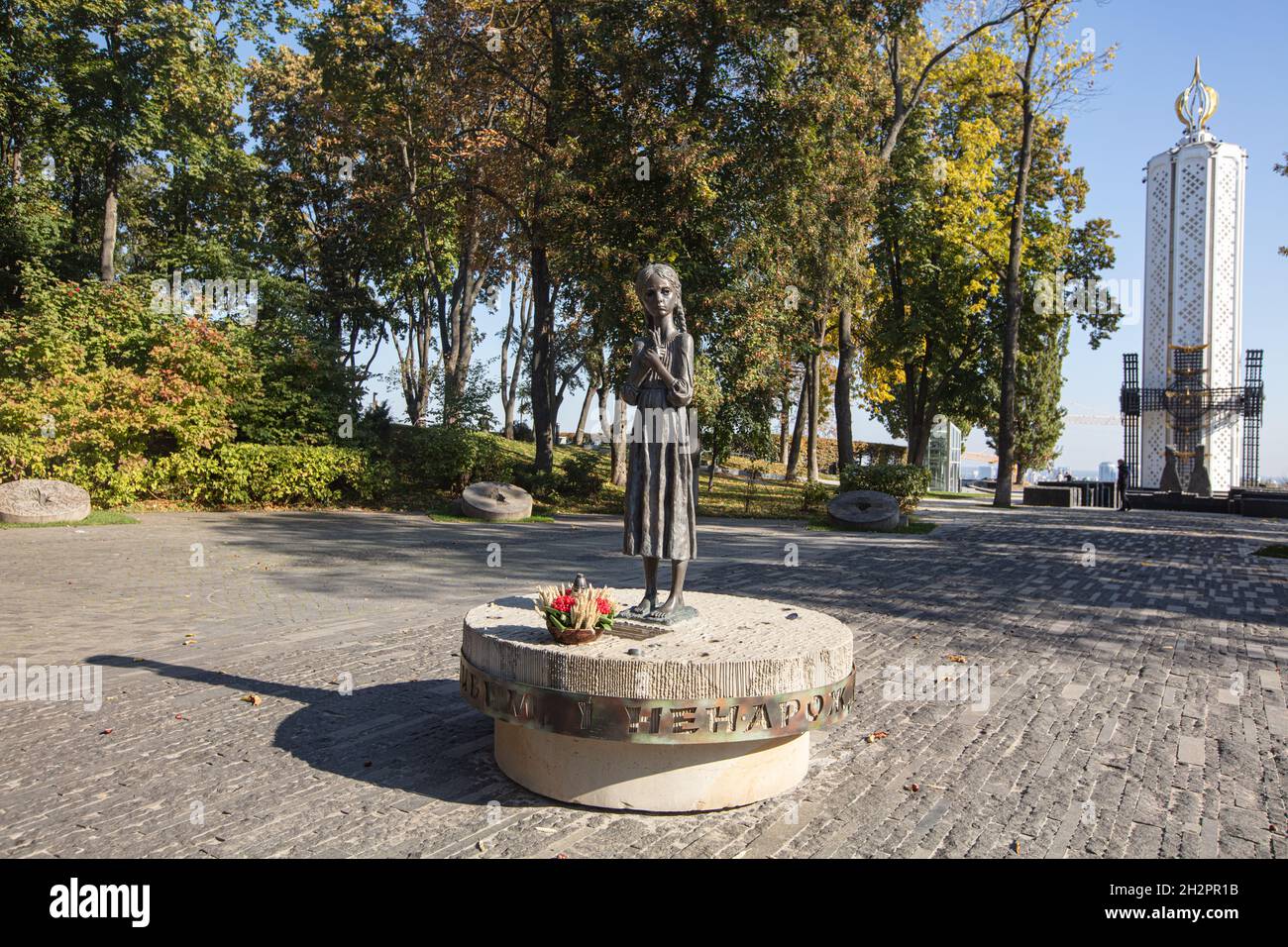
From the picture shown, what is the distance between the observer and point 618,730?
12.4 feet

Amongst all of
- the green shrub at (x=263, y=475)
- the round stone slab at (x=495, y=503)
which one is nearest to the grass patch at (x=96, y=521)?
the green shrub at (x=263, y=475)

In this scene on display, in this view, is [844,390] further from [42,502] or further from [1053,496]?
[42,502]

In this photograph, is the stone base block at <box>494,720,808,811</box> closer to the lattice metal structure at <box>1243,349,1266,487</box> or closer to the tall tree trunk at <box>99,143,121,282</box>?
the tall tree trunk at <box>99,143,121,282</box>

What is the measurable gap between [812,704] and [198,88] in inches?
1045

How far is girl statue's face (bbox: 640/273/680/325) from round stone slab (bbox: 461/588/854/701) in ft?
5.55

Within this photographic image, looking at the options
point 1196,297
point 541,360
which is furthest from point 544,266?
point 1196,297

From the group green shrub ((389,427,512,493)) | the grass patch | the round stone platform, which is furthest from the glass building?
the round stone platform

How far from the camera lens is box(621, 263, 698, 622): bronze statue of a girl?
15.0 feet

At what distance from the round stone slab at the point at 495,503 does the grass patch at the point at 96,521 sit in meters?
6.08

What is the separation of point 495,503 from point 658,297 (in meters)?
13.6

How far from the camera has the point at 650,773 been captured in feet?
13.1

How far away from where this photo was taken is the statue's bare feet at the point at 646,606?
467cm

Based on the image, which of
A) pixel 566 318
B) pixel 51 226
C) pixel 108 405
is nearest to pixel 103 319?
pixel 108 405

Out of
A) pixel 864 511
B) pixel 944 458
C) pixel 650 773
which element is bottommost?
pixel 650 773
